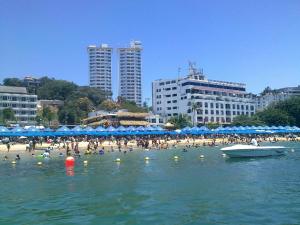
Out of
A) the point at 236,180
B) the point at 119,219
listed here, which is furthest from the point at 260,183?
the point at 119,219

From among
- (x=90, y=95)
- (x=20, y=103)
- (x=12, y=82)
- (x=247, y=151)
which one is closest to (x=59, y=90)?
(x=90, y=95)

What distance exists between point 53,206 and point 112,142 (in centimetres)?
6069

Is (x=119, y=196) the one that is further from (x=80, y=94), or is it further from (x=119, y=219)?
(x=80, y=94)

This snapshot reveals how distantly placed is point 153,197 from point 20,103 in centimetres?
12219

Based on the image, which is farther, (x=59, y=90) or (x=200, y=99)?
(x=59, y=90)

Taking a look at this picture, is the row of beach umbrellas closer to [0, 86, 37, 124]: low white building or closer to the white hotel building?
the white hotel building

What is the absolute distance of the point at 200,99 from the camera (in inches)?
5930

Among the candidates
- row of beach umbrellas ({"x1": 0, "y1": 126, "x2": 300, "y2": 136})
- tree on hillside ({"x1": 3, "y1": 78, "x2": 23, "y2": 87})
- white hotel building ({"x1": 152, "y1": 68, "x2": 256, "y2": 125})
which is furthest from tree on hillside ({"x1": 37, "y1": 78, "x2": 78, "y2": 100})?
row of beach umbrellas ({"x1": 0, "y1": 126, "x2": 300, "y2": 136})

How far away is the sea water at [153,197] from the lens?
17141mm

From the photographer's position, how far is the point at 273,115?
427 feet

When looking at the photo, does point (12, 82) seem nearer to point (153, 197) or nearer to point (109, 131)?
point (109, 131)

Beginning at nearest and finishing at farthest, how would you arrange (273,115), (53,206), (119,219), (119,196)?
(119,219) < (53,206) < (119,196) < (273,115)

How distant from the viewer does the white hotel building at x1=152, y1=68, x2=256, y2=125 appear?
15075cm

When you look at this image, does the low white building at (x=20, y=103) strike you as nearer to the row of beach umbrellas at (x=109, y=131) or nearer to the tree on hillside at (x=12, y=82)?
the tree on hillside at (x=12, y=82)
